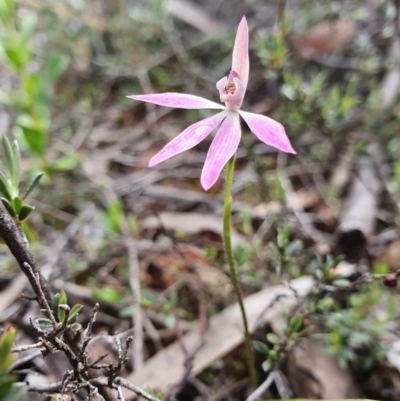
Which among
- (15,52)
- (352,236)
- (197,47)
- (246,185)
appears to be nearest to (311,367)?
(352,236)

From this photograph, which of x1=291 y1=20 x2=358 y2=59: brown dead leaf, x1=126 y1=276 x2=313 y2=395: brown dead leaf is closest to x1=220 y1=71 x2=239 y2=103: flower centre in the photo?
x1=126 y1=276 x2=313 y2=395: brown dead leaf

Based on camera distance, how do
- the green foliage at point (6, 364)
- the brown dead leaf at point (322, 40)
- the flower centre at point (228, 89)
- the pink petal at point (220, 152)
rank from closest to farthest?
the green foliage at point (6, 364) → the pink petal at point (220, 152) → the flower centre at point (228, 89) → the brown dead leaf at point (322, 40)

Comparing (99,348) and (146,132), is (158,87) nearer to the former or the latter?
(146,132)

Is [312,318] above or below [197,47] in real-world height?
below

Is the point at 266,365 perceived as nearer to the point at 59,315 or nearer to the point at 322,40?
the point at 59,315

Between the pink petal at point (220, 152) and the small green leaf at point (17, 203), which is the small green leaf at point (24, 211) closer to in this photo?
the small green leaf at point (17, 203)

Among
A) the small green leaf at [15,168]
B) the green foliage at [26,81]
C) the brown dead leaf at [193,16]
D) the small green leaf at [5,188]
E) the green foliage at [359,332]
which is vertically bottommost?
the green foliage at [359,332]

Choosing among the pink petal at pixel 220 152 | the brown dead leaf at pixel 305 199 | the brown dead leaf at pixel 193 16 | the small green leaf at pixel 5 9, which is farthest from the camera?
the brown dead leaf at pixel 193 16

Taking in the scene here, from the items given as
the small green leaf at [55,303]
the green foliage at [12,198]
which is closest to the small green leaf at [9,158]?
the green foliage at [12,198]
